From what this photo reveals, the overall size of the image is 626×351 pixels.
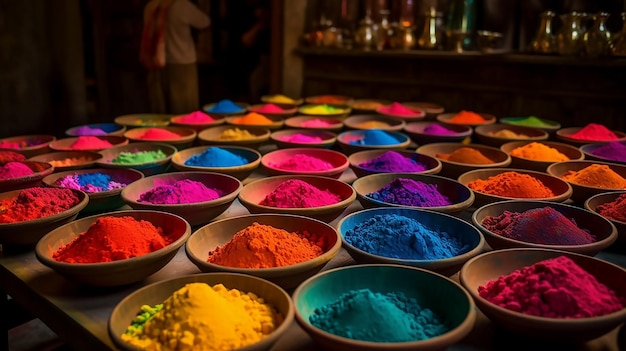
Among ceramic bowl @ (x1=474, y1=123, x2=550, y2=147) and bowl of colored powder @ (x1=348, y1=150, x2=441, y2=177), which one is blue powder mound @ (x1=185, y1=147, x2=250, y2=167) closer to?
bowl of colored powder @ (x1=348, y1=150, x2=441, y2=177)

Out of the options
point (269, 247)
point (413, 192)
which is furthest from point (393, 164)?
point (269, 247)

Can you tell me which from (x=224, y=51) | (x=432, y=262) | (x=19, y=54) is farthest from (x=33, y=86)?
(x=432, y=262)

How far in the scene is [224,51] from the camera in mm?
5684

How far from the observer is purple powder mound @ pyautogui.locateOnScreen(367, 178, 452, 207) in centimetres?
147

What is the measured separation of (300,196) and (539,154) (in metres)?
1.01

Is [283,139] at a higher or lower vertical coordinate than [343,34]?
lower

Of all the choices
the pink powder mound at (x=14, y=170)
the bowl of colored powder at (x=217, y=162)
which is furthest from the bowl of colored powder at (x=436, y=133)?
the pink powder mound at (x=14, y=170)

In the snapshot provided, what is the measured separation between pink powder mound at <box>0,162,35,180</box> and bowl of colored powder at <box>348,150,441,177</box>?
1081 mm

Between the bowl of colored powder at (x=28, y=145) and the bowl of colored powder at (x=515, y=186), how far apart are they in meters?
1.60

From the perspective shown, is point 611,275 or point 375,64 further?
point 375,64

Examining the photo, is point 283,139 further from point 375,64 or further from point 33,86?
point 33,86

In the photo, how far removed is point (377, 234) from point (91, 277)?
62 cm

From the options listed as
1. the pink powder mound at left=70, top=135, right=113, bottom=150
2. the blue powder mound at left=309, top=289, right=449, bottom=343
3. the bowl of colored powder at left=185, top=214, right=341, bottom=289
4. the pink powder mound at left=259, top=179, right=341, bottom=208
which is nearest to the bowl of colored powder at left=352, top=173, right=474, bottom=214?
the pink powder mound at left=259, top=179, right=341, bottom=208

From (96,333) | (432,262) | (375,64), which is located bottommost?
(96,333)
